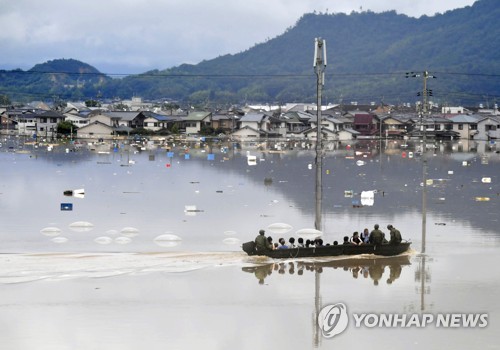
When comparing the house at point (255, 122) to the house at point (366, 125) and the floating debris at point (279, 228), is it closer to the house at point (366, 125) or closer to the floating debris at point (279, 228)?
the house at point (366, 125)

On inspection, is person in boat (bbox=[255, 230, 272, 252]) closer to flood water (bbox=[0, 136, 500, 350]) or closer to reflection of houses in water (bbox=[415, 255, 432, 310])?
flood water (bbox=[0, 136, 500, 350])

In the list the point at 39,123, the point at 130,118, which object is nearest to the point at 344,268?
the point at 130,118

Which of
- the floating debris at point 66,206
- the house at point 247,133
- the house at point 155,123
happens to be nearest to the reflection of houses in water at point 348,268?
the floating debris at point 66,206

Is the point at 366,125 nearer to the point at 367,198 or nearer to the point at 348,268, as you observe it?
the point at 367,198

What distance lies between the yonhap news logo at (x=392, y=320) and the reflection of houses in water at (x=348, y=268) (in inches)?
103

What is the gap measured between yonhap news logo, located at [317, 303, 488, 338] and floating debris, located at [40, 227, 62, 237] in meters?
10.4

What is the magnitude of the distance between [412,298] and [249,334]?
413 cm

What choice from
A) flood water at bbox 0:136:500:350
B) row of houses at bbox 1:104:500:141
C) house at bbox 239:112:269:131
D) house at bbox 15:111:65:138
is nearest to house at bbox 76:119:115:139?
row of houses at bbox 1:104:500:141

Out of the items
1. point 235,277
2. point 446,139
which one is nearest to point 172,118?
point 446,139

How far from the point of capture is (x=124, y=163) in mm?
52312

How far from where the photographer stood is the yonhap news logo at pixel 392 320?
586 inches

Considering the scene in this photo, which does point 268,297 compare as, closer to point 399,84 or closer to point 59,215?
point 59,215

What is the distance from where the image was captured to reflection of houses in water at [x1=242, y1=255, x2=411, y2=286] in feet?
61.8

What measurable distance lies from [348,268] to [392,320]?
4.04 metres
